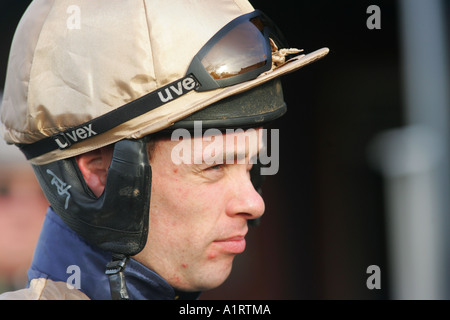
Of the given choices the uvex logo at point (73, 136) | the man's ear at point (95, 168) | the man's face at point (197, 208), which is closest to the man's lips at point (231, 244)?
the man's face at point (197, 208)

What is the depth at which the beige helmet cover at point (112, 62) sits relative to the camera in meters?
1.76

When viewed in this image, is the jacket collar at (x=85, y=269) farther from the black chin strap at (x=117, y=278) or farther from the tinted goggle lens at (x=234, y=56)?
the tinted goggle lens at (x=234, y=56)

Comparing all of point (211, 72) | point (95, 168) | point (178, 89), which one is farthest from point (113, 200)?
point (211, 72)

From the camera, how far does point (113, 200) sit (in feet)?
5.91

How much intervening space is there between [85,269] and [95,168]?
1.12 feet

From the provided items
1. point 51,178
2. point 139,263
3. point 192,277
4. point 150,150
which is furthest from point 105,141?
point 192,277

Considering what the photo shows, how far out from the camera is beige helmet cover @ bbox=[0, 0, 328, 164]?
1.76m

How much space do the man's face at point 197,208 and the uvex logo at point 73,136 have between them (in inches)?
8.8

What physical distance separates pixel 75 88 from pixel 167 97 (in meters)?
0.29

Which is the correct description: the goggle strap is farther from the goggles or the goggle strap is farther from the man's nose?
the man's nose

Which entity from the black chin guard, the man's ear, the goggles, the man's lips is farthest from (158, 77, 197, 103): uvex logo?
the man's lips

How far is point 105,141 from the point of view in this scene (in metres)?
1.82

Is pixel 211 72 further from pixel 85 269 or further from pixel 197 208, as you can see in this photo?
pixel 85 269
